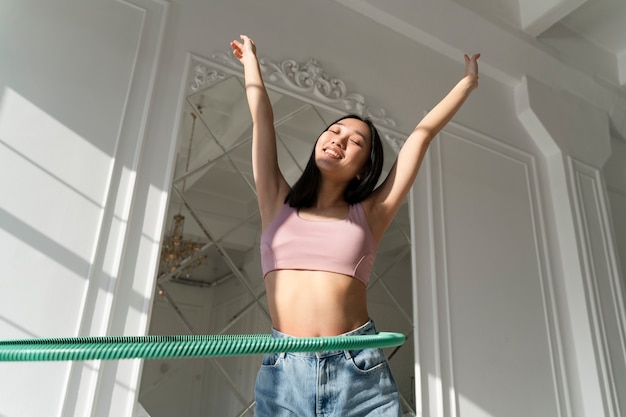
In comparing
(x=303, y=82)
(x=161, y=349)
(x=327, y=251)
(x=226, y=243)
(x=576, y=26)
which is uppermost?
(x=576, y=26)

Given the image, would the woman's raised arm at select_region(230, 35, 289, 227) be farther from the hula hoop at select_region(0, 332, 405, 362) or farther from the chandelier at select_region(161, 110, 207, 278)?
the chandelier at select_region(161, 110, 207, 278)

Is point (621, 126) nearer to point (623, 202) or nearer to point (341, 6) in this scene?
point (623, 202)

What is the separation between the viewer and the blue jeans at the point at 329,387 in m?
0.95

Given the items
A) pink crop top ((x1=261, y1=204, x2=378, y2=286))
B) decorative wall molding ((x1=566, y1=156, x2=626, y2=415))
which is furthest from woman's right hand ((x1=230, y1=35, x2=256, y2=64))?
decorative wall molding ((x1=566, y1=156, x2=626, y2=415))

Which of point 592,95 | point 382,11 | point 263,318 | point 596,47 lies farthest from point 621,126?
point 263,318

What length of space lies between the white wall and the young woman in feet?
2.25

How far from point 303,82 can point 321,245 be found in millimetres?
1365

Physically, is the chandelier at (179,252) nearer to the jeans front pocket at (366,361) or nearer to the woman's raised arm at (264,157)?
the woman's raised arm at (264,157)

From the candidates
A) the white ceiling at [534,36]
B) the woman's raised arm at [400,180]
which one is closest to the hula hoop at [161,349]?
the woman's raised arm at [400,180]

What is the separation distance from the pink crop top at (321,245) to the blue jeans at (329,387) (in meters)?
0.18

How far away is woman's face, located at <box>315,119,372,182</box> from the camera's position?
119 centimetres

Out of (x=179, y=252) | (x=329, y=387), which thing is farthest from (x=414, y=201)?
(x=329, y=387)

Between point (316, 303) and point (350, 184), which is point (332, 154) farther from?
point (316, 303)

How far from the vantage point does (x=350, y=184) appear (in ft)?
4.13
